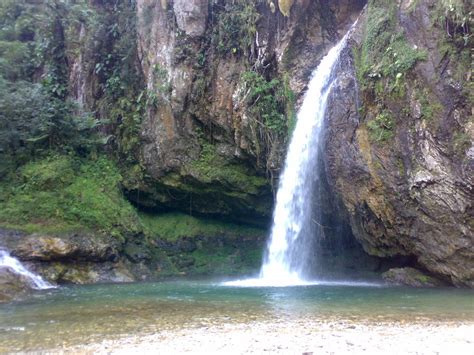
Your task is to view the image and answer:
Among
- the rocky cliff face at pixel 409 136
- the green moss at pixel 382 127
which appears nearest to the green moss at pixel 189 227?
the rocky cliff face at pixel 409 136

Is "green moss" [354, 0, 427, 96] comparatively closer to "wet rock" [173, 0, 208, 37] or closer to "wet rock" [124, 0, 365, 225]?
"wet rock" [124, 0, 365, 225]

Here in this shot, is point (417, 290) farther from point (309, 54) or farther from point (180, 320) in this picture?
point (309, 54)

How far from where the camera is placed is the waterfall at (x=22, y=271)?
1286 cm

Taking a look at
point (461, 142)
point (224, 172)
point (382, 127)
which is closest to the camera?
point (461, 142)

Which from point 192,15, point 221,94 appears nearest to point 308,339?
point 221,94

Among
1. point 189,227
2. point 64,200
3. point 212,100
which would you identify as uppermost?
point 212,100

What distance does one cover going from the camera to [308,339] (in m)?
5.98

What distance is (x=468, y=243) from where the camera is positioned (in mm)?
10977

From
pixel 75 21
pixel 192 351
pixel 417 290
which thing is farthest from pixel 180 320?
pixel 75 21


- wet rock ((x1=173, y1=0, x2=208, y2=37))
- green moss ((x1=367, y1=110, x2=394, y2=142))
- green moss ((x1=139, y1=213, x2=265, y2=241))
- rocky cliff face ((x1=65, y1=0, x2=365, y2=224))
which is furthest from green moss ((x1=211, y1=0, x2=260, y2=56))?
green moss ((x1=139, y1=213, x2=265, y2=241))

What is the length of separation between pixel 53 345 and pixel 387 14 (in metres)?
10.8

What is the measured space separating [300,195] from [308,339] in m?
8.85

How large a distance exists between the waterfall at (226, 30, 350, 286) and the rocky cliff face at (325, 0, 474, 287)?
2.78 feet

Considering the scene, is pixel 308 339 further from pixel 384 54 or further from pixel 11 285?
pixel 384 54
